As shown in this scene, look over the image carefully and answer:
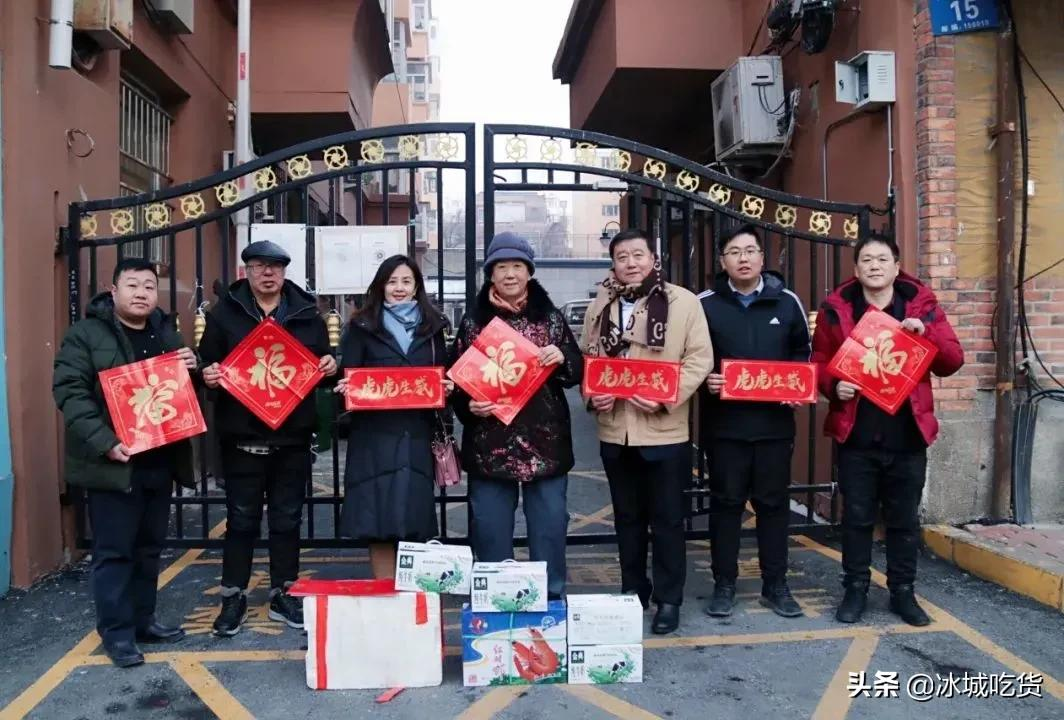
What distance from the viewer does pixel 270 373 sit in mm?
3777

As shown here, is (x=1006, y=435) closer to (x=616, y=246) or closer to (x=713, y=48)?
(x=616, y=246)

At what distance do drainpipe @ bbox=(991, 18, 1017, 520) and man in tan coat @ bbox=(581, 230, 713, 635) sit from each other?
95.7 inches

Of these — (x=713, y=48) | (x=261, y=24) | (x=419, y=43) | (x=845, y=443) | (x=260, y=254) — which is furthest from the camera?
(x=419, y=43)

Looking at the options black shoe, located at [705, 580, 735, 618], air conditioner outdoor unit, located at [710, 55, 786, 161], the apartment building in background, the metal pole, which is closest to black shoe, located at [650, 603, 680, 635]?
black shoe, located at [705, 580, 735, 618]

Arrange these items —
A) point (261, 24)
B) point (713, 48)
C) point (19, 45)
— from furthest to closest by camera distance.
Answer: point (261, 24) < point (713, 48) < point (19, 45)

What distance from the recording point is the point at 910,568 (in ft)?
13.2

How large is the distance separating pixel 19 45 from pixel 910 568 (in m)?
5.31

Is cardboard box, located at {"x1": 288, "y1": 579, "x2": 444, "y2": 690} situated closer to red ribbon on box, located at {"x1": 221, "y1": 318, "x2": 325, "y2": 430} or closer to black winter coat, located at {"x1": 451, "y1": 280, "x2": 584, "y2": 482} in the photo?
black winter coat, located at {"x1": 451, "y1": 280, "x2": 584, "y2": 482}

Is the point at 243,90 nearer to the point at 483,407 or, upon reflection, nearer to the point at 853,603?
the point at 483,407

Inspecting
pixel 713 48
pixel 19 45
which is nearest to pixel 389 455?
pixel 19 45

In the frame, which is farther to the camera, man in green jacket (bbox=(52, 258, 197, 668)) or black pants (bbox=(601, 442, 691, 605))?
black pants (bbox=(601, 442, 691, 605))

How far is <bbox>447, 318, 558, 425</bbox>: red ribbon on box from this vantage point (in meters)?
3.62

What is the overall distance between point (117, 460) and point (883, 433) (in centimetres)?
342

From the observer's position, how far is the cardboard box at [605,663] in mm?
3381
